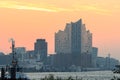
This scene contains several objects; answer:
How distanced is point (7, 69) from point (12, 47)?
11.7 meters

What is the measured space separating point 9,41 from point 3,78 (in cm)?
373

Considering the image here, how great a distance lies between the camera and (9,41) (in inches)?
2876

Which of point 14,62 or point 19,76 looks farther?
point 19,76

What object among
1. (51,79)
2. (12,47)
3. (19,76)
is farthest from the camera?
(51,79)

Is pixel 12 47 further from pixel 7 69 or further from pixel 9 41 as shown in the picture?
pixel 7 69

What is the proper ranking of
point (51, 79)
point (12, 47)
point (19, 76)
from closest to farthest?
1. point (12, 47)
2. point (19, 76)
3. point (51, 79)

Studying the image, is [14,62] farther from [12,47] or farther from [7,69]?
[7,69]

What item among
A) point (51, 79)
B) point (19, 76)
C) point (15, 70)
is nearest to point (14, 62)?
point (15, 70)

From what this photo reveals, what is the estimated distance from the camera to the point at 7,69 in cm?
8238

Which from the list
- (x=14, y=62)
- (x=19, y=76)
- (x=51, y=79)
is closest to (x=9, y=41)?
(x=14, y=62)

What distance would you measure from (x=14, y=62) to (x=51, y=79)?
21092mm

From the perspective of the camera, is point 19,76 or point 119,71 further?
point 19,76

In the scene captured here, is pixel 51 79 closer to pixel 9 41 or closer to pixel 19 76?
pixel 19 76

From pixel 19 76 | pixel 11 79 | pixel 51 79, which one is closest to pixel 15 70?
pixel 11 79
